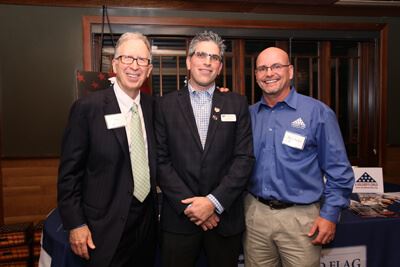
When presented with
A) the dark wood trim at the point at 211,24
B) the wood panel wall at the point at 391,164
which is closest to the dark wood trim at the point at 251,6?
the dark wood trim at the point at 211,24

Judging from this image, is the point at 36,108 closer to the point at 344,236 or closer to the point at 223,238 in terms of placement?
the point at 223,238

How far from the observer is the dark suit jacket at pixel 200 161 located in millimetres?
1529

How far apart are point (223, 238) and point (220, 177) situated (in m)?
0.29

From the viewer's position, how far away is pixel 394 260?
2.05 meters

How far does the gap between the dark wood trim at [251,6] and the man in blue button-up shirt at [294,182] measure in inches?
87.3

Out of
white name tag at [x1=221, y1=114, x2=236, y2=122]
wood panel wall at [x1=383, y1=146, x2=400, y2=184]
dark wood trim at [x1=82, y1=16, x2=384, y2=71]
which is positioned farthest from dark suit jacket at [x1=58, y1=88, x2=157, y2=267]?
wood panel wall at [x1=383, y1=146, x2=400, y2=184]

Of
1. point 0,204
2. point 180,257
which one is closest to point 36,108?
point 0,204

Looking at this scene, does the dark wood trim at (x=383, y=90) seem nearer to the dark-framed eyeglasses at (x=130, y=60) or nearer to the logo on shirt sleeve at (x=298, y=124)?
the logo on shirt sleeve at (x=298, y=124)

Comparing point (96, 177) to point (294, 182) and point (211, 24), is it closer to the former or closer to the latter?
point (294, 182)

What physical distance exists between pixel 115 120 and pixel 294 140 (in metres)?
0.85

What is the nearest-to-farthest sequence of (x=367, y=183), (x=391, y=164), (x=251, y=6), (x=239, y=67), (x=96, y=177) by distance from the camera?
(x=96, y=177)
(x=367, y=183)
(x=251, y=6)
(x=239, y=67)
(x=391, y=164)

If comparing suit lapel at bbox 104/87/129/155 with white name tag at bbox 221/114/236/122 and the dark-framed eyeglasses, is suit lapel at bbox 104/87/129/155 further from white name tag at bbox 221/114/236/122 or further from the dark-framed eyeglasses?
white name tag at bbox 221/114/236/122

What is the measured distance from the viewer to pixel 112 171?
4.71ft

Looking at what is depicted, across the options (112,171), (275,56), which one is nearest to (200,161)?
(112,171)
